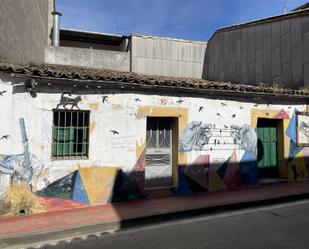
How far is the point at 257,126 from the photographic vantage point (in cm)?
1077

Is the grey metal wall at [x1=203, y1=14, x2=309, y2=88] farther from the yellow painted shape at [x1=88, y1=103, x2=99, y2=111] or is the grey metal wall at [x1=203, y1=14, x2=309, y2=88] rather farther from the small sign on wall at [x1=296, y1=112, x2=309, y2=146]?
the yellow painted shape at [x1=88, y1=103, x2=99, y2=111]

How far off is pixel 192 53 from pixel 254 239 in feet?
49.6

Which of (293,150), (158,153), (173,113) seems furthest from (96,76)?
(293,150)

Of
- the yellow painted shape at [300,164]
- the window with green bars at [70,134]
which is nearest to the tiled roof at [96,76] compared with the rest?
the window with green bars at [70,134]

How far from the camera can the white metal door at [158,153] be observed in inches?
348

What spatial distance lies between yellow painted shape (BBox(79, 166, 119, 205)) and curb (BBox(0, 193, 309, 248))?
4.79ft

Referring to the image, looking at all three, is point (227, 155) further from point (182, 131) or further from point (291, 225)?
point (291, 225)

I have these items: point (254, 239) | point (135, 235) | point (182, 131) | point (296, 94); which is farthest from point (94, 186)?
point (296, 94)

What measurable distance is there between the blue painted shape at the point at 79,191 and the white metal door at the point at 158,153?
1.80 m

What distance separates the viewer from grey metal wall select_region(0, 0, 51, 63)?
25.6ft

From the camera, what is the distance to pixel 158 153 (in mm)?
8953

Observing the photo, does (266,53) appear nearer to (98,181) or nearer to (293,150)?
(293,150)

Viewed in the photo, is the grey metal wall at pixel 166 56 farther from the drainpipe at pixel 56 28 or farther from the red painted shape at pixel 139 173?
the red painted shape at pixel 139 173

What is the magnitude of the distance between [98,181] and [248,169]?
477 cm
